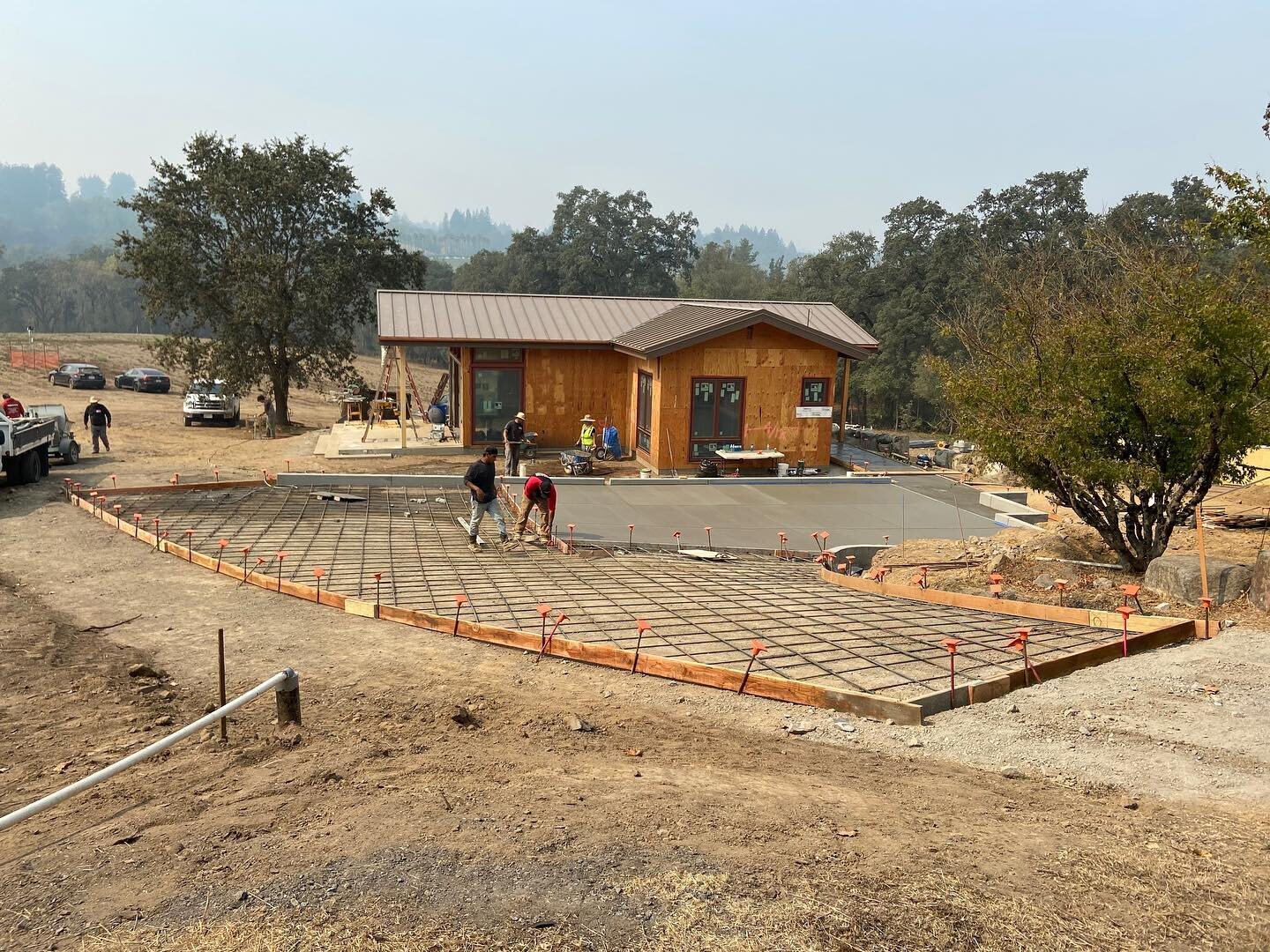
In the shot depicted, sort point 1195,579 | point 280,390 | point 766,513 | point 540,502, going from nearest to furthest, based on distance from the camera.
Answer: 1. point 1195,579
2. point 540,502
3. point 766,513
4. point 280,390

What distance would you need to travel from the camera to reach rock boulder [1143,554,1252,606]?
914 cm

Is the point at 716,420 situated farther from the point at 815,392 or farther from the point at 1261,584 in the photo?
the point at 1261,584

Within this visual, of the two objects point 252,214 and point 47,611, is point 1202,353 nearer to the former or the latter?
point 47,611

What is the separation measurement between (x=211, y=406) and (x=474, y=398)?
14.4 meters

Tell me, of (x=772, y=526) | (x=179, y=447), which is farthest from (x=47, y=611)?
(x=179, y=447)

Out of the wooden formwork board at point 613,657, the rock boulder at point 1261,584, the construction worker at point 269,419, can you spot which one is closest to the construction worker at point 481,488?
the wooden formwork board at point 613,657

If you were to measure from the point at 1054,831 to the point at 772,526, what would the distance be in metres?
10.8

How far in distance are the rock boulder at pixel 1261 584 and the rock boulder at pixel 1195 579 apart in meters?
0.15

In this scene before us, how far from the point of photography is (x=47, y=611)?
9305 mm

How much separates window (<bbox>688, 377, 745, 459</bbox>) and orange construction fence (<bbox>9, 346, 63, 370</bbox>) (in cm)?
3777

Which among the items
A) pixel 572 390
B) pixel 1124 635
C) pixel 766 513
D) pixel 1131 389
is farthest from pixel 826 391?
pixel 1124 635

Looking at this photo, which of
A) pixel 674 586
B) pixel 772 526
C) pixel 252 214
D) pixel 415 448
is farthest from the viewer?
pixel 252 214

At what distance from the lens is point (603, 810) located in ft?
15.9

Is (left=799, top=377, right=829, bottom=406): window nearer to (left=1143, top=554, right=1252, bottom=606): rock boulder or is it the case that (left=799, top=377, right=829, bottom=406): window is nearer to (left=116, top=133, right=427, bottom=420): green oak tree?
(left=1143, top=554, right=1252, bottom=606): rock boulder
